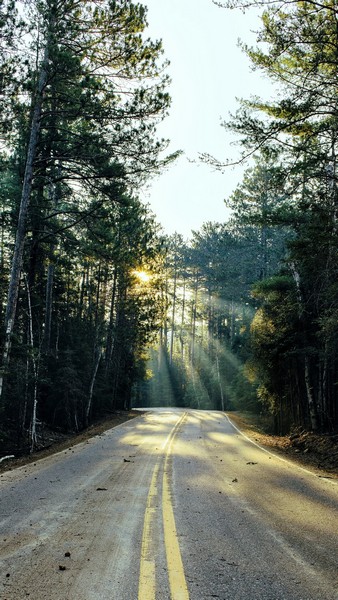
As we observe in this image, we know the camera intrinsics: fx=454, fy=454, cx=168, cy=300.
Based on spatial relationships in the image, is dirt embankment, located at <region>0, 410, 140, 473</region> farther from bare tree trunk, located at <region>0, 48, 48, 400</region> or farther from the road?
bare tree trunk, located at <region>0, 48, 48, 400</region>

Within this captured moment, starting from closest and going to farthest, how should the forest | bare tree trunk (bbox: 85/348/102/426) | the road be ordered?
the road
the forest
bare tree trunk (bbox: 85/348/102/426)

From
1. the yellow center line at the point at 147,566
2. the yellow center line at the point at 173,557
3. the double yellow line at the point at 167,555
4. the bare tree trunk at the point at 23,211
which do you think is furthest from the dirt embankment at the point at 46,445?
the yellow center line at the point at 147,566

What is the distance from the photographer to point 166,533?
495 cm

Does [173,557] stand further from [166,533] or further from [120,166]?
[120,166]

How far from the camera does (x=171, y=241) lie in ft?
212

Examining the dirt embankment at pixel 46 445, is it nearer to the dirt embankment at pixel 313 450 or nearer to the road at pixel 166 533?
the road at pixel 166 533

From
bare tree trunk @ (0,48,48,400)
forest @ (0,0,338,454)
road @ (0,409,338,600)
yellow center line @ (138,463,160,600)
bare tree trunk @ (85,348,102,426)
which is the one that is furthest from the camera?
bare tree trunk @ (85,348,102,426)

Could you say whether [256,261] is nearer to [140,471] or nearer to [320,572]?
[140,471]

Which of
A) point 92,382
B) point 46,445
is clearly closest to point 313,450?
point 46,445

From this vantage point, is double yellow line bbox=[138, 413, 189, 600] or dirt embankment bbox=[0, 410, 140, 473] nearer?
double yellow line bbox=[138, 413, 189, 600]

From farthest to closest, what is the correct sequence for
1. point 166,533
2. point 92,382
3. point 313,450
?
1. point 92,382
2. point 313,450
3. point 166,533

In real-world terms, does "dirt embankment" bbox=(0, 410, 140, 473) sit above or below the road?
below

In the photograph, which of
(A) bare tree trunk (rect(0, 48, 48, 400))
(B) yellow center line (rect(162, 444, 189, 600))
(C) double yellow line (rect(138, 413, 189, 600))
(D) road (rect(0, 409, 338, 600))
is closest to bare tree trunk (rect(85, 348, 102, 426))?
(A) bare tree trunk (rect(0, 48, 48, 400))

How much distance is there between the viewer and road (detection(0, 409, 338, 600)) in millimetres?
3566
